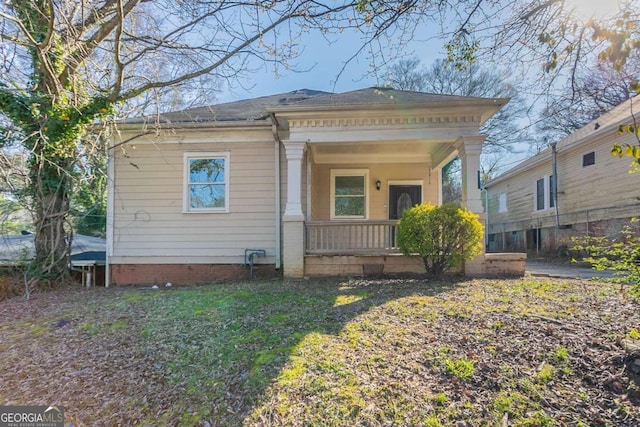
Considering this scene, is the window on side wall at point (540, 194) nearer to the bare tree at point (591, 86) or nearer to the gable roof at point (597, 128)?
the gable roof at point (597, 128)

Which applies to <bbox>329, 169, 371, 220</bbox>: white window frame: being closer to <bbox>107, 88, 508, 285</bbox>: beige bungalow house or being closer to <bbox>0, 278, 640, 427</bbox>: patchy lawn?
<bbox>107, 88, 508, 285</bbox>: beige bungalow house

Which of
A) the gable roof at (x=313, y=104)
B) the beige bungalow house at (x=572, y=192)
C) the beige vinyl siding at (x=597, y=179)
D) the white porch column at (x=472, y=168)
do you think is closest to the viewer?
the gable roof at (x=313, y=104)

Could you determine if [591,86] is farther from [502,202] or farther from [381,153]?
[502,202]

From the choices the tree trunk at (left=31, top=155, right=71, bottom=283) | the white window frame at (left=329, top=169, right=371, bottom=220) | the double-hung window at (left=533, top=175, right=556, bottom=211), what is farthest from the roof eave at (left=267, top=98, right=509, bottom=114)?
the double-hung window at (left=533, top=175, right=556, bottom=211)

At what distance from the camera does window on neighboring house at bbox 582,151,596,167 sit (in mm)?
11445

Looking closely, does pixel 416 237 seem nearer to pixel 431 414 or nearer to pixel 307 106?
pixel 307 106

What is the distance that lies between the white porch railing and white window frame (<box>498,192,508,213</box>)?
13807 millimetres

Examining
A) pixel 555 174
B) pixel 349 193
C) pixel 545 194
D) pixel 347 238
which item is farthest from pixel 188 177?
pixel 545 194

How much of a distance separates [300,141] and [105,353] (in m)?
4.79

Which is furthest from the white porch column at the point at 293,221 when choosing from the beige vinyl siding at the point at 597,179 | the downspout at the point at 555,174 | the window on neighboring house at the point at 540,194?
the window on neighboring house at the point at 540,194

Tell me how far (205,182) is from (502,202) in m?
16.6

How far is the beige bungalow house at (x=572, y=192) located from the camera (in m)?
10.2

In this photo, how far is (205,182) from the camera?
25.7 feet

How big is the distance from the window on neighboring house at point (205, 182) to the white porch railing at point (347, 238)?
229cm
